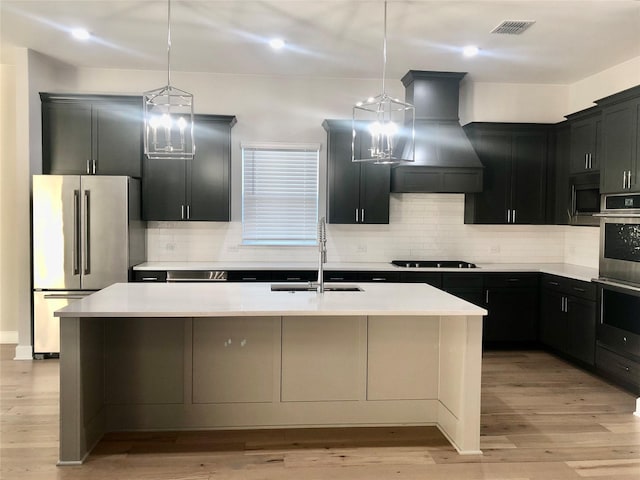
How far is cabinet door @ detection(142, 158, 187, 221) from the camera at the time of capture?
222 inches

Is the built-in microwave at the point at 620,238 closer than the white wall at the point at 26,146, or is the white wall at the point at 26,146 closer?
the built-in microwave at the point at 620,238

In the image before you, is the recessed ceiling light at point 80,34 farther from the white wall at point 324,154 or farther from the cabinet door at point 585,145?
the cabinet door at point 585,145

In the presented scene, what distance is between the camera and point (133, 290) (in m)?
3.73

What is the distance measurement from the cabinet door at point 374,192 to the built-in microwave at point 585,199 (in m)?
1.95

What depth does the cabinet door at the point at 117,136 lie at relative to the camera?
551cm

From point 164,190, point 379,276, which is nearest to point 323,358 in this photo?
point 379,276

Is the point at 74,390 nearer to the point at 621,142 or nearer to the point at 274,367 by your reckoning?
the point at 274,367

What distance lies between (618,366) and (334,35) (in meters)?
3.70

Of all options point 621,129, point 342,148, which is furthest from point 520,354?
point 342,148

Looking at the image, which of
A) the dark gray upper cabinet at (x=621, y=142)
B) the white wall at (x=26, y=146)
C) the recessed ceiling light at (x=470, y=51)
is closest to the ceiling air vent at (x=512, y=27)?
the recessed ceiling light at (x=470, y=51)

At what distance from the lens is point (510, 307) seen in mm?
5707

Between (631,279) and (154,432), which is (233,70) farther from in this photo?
(631,279)

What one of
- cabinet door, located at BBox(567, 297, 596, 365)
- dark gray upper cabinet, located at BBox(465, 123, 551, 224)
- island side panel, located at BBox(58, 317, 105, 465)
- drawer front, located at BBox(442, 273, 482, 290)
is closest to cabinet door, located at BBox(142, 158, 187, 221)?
island side panel, located at BBox(58, 317, 105, 465)

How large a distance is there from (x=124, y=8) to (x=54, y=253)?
249 cm
